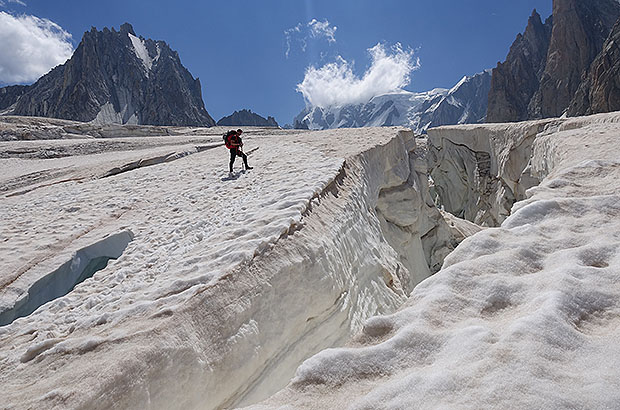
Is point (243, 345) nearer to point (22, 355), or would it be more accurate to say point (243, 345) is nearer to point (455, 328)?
point (22, 355)

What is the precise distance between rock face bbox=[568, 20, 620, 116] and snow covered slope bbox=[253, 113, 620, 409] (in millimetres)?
52951

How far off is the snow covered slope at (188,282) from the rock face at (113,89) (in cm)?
8214

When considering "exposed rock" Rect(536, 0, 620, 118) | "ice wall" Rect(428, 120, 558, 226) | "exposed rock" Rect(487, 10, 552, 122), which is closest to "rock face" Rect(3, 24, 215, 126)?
"exposed rock" Rect(487, 10, 552, 122)

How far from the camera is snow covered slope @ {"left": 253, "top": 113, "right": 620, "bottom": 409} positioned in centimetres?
150

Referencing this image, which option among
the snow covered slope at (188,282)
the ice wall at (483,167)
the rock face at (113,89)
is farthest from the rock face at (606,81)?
the rock face at (113,89)

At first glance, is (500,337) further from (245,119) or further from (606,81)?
(245,119)

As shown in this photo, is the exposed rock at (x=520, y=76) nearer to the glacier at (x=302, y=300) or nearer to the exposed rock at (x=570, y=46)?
the exposed rock at (x=570, y=46)

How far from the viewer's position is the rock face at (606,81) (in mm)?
44062

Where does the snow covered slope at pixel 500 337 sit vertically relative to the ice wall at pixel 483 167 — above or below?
below

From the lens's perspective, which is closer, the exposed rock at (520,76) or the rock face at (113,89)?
the exposed rock at (520,76)

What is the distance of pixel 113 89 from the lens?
84750mm

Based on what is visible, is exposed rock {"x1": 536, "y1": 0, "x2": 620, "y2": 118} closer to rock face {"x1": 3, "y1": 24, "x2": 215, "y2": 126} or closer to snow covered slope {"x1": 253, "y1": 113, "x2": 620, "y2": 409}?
snow covered slope {"x1": 253, "y1": 113, "x2": 620, "y2": 409}

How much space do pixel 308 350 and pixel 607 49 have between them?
60.7 m

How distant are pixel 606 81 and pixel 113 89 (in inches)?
3630
